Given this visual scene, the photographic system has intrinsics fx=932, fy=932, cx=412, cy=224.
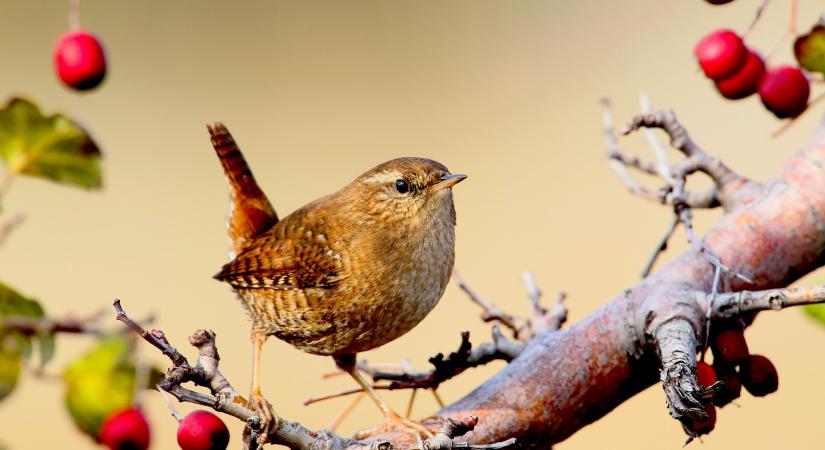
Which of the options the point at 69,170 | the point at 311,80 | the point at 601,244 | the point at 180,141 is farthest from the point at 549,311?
the point at 311,80

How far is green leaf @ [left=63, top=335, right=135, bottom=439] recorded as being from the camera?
91 centimetres

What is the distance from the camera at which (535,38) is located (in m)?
9.19

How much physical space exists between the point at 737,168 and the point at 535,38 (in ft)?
10.1

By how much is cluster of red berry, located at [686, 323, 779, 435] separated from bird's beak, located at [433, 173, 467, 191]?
35.5 inches

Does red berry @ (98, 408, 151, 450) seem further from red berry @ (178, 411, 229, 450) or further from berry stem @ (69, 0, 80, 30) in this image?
berry stem @ (69, 0, 80, 30)

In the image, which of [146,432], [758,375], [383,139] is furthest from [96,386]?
[383,139]

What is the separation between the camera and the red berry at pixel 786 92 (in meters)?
2.01

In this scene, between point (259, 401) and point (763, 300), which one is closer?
point (763, 300)

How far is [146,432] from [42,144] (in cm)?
38

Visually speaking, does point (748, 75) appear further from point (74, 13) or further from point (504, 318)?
point (74, 13)

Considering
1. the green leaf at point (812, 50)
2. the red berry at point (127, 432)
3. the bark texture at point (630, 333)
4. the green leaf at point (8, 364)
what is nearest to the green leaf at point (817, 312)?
the bark texture at point (630, 333)

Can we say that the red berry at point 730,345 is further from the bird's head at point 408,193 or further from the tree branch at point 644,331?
the bird's head at point 408,193

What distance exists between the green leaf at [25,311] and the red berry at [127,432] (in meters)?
0.11

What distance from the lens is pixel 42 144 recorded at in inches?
45.4
